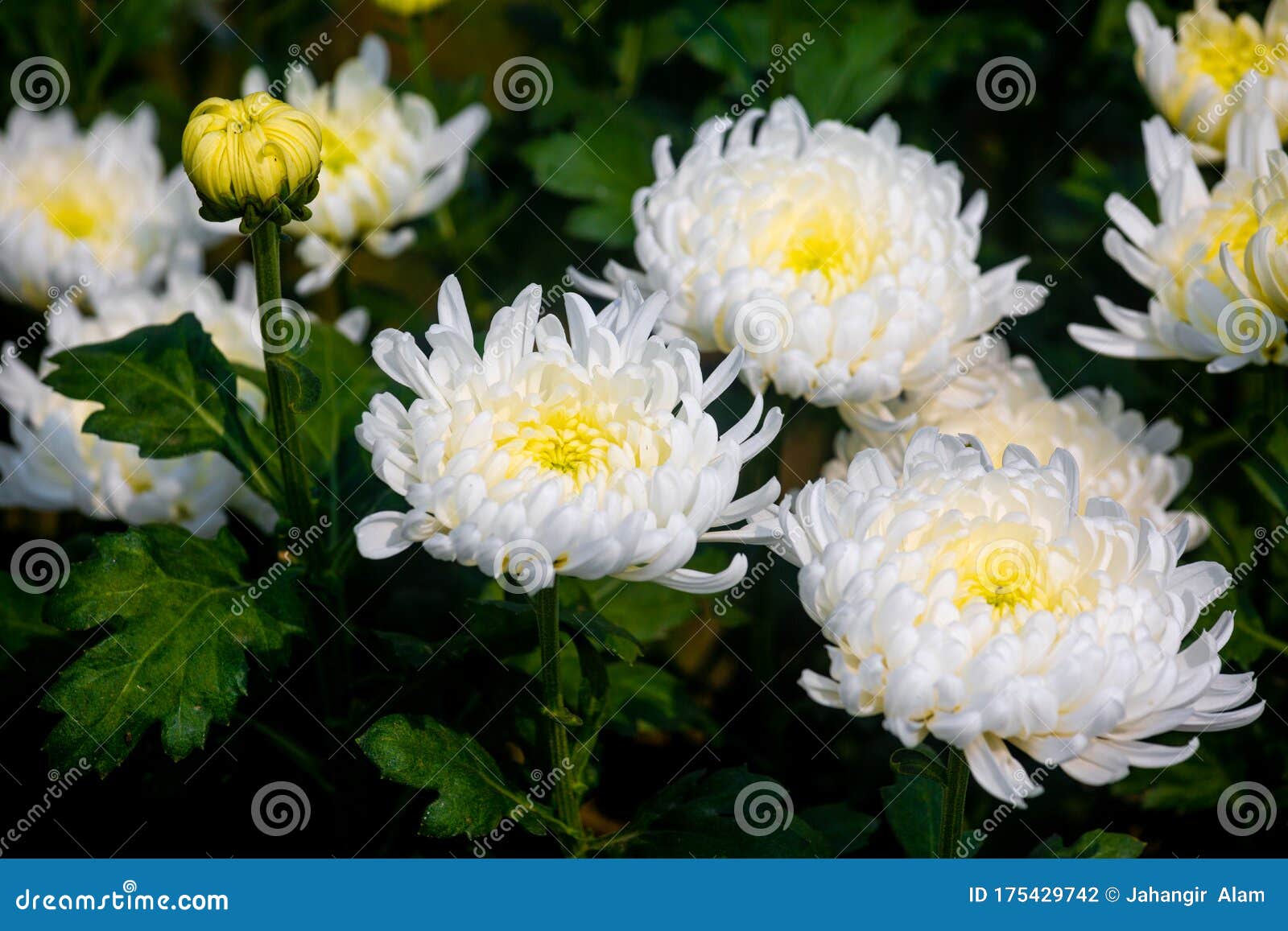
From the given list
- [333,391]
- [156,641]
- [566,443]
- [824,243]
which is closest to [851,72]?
[824,243]

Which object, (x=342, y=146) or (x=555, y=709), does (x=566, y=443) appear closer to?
(x=555, y=709)

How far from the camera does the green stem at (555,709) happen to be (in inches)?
48.2

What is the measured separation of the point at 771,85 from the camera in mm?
2158

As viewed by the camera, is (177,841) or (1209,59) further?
(1209,59)

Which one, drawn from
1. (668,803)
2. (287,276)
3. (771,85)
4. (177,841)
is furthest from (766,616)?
(287,276)

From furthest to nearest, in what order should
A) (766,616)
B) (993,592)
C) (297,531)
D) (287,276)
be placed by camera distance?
(287,276)
(766,616)
(297,531)
(993,592)

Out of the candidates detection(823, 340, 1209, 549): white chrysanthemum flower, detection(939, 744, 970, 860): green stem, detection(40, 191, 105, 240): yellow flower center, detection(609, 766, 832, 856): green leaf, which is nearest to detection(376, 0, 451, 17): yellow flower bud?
detection(40, 191, 105, 240): yellow flower center

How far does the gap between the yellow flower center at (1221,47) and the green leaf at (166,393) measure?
1334mm

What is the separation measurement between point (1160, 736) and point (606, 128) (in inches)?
47.3

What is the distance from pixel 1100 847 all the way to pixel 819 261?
0.72m

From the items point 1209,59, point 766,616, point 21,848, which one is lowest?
point 21,848

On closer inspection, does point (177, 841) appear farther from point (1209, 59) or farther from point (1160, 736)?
point (1209, 59)

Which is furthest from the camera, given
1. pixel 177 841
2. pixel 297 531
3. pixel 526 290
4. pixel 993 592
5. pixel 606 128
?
pixel 606 128

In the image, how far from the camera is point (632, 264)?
2252 millimetres
